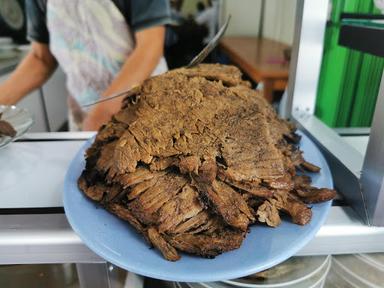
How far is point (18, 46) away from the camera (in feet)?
5.98

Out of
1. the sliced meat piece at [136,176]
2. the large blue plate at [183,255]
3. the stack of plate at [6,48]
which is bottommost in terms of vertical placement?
the stack of plate at [6,48]

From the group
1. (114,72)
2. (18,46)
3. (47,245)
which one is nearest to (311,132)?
(47,245)

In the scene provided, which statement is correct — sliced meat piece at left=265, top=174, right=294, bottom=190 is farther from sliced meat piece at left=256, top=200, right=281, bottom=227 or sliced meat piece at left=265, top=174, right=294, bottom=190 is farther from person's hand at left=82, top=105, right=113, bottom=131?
person's hand at left=82, top=105, right=113, bottom=131

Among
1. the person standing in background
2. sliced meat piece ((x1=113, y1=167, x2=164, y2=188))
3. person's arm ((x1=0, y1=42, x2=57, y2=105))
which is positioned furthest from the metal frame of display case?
person's arm ((x1=0, y1=42, x2=57, y2=105))

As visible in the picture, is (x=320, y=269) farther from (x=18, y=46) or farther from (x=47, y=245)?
(x=18, y=46)

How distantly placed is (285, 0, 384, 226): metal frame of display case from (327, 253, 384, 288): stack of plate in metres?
0.08

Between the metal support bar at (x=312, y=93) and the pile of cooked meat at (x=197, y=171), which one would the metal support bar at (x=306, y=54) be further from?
the pile of cooked meat at (x=197, y=171)

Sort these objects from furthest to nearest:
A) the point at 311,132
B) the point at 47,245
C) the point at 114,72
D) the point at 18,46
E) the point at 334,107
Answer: the point at 18,46
the point at 114,72
the point at 334,107
the point at 311,132
the point at 47,245

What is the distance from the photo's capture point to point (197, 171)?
394mm

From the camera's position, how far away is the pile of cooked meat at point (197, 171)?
38 centimetres

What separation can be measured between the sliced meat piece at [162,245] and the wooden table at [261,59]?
5.36 ft

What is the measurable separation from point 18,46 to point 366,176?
196 centimetres

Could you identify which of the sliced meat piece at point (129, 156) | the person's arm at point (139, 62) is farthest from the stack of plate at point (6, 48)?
the sliced meat piece at point (129, 156)

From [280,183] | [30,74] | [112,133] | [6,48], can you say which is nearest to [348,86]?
[280,183]
